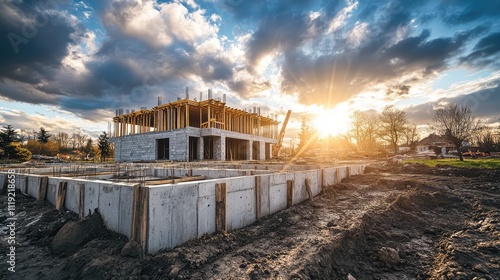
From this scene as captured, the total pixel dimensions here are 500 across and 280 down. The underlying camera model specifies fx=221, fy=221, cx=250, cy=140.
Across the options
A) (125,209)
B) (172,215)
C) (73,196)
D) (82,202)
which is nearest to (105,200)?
(125,209)

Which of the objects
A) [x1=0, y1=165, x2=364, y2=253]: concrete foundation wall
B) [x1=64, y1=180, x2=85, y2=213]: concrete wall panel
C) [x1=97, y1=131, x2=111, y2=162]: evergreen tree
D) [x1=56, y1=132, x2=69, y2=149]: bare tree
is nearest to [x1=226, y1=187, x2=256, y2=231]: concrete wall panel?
[x1=0, y1=165, x2=364, y2=253]: concrete foundation wall

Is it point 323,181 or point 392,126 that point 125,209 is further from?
point 392,126

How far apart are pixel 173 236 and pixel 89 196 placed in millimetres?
2242

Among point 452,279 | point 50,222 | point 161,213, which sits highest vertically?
point 161,213

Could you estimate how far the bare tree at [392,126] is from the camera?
42.1 m

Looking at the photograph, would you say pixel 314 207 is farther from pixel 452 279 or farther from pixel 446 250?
pixel 452 279

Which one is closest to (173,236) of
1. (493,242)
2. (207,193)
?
(207,193)

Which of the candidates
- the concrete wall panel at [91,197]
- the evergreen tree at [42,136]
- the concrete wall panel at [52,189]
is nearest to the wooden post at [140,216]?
the concrete wall panel at [91,197]

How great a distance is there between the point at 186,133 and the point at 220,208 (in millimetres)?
18730

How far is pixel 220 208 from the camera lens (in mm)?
4219

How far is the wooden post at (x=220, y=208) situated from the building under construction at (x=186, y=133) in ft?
60.4

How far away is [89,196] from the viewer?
14.5ft

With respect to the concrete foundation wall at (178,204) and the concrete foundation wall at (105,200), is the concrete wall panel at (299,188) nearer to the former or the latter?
the concrete foundation wall at (178,204)

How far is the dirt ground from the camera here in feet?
9.89
